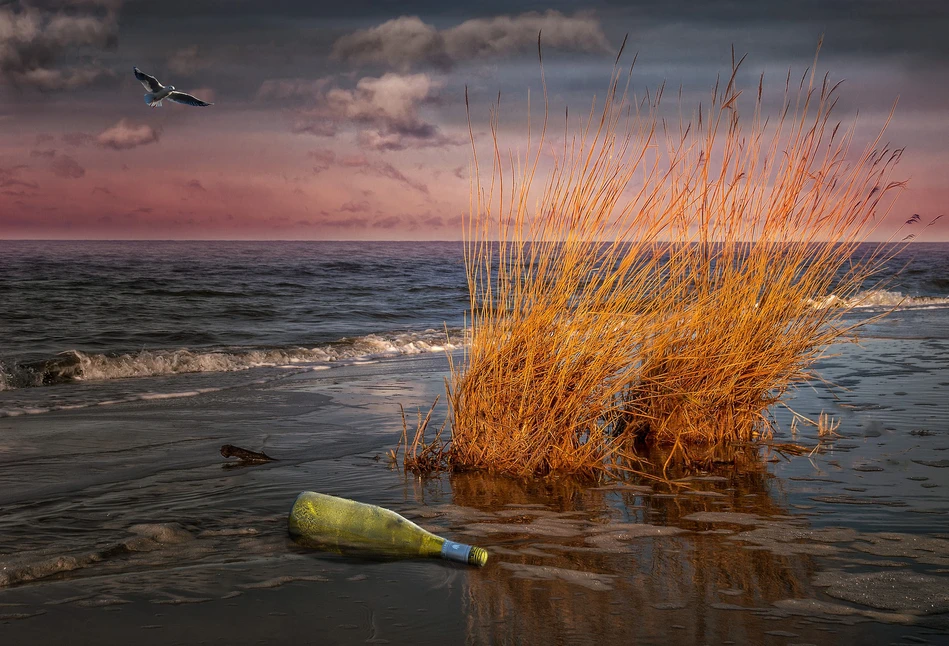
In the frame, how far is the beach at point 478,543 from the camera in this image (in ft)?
8.36

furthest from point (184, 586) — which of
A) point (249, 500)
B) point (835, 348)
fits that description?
point (835, 348)

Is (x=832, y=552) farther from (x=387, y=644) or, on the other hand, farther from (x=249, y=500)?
(x=249, y=500)

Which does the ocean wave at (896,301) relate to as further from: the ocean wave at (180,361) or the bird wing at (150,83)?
the bird wing at (150,83)

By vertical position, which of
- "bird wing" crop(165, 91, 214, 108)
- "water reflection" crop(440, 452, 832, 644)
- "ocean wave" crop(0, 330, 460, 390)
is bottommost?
"ocean wave" crop(0, 330, 460, 390)

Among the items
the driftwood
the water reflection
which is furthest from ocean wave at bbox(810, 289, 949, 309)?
the driftwood

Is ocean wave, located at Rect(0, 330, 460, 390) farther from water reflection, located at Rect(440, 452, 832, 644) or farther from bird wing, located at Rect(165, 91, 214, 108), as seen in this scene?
water reflection, located at Rect(440, 452, 832, 644)

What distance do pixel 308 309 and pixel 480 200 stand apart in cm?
1465

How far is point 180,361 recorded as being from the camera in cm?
1062

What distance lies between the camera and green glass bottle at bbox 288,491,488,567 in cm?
314

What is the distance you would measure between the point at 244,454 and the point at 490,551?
2.23m

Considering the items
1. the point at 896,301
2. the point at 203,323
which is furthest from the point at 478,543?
the point at 896,301

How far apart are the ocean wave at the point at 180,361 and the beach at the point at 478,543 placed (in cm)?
380

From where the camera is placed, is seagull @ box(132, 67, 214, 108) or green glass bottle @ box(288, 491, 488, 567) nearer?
green glass bottle @ box(288, 491, 488, 567)

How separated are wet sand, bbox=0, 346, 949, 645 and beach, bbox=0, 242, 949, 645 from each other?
0.01m
